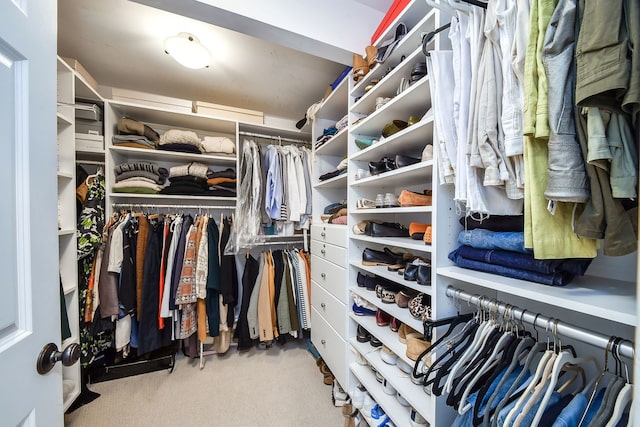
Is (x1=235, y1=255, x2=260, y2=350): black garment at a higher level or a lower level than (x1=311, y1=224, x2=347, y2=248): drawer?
lower

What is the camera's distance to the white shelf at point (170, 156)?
170 centimetres

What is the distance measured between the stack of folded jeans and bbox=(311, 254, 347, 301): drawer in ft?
2.33

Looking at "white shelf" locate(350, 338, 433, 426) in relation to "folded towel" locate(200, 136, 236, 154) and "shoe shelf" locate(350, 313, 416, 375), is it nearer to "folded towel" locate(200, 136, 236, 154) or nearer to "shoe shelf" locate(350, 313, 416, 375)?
"shoe shelf" locate(350, 313, 416, 375)

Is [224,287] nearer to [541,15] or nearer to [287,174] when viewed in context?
[287,174]

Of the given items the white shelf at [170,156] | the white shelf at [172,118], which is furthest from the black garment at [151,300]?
the white shelf at [172,118]

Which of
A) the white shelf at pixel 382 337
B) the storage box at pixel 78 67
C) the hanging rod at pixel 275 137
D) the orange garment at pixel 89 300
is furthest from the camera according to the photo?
the hanging rod at pixel 275 137

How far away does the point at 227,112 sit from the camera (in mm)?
2002

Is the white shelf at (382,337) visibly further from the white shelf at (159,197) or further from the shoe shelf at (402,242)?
the white shelf at (159,197)

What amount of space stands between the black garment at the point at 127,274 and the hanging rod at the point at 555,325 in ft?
6.44

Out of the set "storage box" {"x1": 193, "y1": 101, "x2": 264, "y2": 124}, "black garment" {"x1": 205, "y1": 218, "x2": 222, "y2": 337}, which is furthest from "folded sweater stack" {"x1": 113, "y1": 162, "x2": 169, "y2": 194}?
"storage box" {"x1": 193, "y1": 101, "x2": 264, "y2": 124}

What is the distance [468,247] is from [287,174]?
1.46 metres

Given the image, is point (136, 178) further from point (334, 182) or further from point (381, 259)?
point (381, 259)

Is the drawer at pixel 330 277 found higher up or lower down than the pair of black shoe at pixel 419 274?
lower down

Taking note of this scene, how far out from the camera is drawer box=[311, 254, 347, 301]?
4.46 ft
